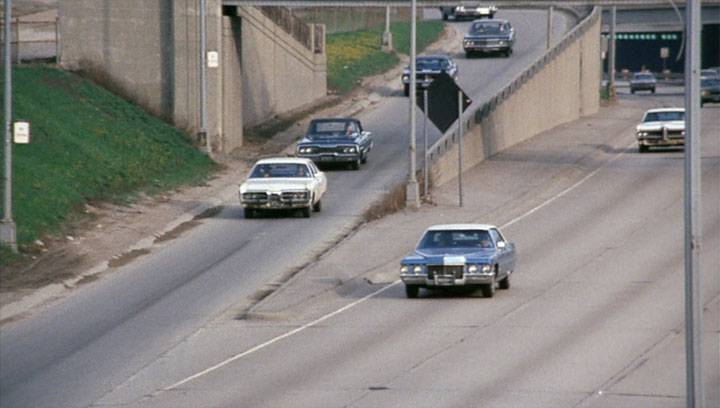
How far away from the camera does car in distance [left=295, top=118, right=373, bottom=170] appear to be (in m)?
44.6

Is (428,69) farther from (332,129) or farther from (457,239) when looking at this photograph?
(457,239)

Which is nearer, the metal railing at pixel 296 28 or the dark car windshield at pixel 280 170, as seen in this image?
the dark car windshield at pixel 280 170

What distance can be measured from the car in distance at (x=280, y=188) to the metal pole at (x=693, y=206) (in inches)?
935

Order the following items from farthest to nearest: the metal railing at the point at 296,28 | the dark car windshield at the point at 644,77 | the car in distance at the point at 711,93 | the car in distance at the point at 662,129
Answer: the dark car windshield at the point at 644,77
the car in distance at the point at 711,93
the metal railing at the point at 296,28
the car in distance at the point at 662,129

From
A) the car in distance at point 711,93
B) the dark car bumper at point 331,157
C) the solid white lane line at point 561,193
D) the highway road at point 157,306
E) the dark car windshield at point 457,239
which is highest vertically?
the car in distance at point 711,93

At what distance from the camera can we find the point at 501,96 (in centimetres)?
4881

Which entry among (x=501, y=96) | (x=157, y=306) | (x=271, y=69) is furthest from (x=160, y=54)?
(x=157, y=306)

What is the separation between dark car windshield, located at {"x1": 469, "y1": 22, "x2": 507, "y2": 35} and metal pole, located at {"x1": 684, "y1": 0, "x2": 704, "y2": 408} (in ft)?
205

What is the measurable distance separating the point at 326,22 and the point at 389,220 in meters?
44.9

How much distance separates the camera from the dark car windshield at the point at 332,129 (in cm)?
4528

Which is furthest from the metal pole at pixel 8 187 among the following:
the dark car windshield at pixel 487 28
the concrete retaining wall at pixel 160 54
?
the dark car windshield at pixel 487 28

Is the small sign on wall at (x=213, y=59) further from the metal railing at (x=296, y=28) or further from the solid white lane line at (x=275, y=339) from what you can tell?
the solid white lane line at (x=275, y=339)

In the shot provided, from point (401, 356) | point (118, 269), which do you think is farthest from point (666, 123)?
point (401, 356)

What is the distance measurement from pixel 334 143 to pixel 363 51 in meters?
32.2
